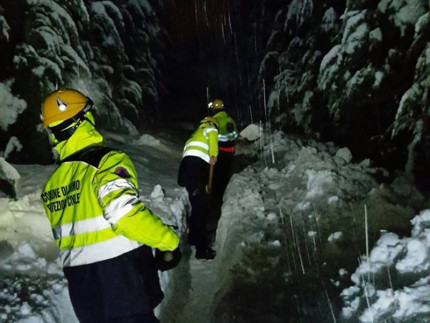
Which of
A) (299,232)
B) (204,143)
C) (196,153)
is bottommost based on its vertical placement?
(299,232)

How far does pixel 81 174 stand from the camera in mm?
2598

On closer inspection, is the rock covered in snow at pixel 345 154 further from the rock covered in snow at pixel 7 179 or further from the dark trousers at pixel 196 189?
the rock covered in snow at pixel 7 179

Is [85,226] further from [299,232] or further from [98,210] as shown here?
[299,232]

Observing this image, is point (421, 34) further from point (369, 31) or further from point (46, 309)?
point (46, 309)

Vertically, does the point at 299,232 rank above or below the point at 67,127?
below

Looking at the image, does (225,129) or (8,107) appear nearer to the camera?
(8,107)

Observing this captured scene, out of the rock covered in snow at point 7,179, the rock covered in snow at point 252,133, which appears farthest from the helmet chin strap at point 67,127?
the rock covered in snow at point 252,133

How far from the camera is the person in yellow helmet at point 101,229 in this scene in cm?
243

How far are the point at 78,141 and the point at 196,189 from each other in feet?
11.0

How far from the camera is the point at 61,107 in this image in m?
2.69

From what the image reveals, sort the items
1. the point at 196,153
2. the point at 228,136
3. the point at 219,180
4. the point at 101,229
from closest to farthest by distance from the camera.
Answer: the point at 101,229, the point at 196,153, the point at 228,136, the point at 219,180

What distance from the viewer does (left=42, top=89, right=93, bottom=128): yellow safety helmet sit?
268 centimetres

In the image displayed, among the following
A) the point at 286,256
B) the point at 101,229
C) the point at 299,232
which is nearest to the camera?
the point at 101,229

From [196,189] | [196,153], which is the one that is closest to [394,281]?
[196,189]
